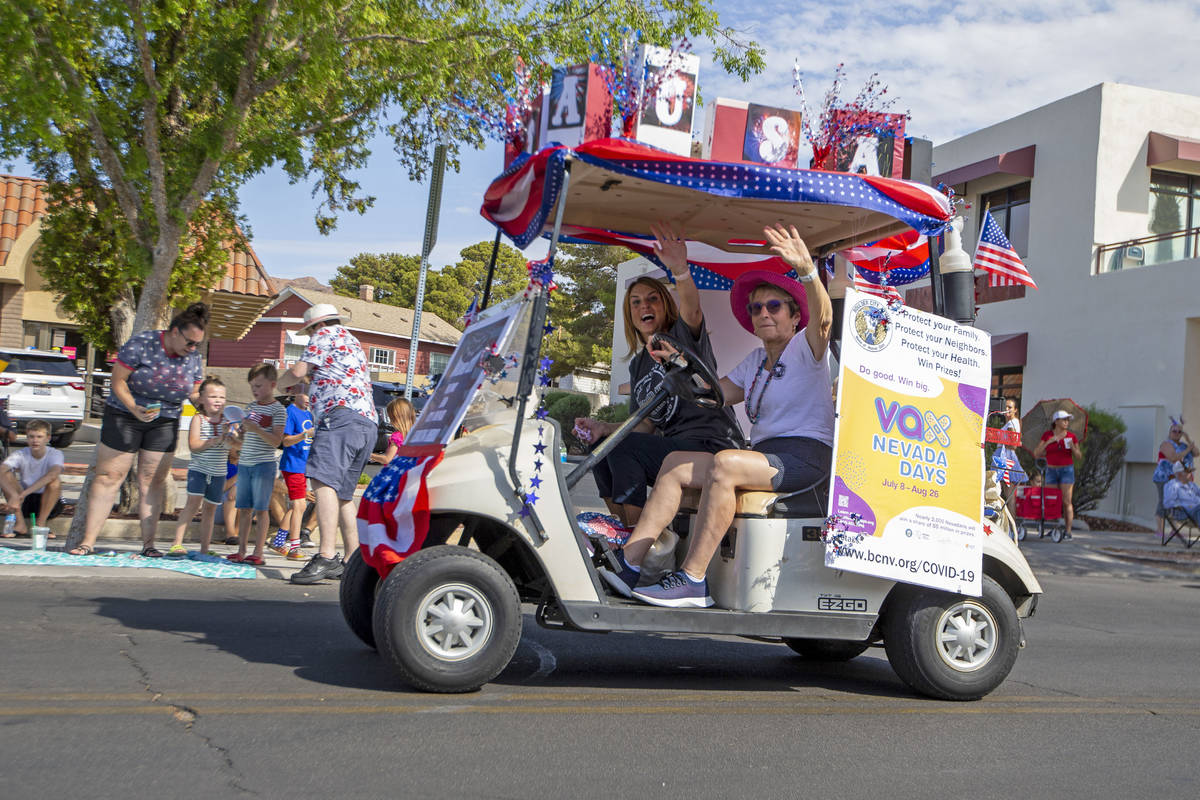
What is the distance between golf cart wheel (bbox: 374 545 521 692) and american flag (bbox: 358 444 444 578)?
15cm

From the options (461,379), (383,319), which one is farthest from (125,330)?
(383,319)

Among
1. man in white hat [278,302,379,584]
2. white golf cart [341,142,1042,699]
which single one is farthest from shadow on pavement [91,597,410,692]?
man in white hat [278,302,379,584]

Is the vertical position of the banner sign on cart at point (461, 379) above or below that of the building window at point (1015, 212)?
below

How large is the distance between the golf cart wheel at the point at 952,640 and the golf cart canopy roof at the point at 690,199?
1830mm

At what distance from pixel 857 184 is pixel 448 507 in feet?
7.90

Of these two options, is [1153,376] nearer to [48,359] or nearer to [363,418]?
[363,418]

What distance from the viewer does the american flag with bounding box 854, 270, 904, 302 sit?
5.51 m

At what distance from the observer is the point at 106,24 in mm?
8953

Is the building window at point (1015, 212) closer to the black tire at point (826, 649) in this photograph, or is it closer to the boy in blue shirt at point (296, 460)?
the boy in blue shirt at point (296, 460)

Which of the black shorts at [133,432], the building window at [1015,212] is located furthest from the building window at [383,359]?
the black shorts at [133,432]

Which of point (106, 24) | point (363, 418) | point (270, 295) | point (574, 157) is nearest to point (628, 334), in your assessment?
point (574, 157)

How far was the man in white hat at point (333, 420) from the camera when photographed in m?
7.52

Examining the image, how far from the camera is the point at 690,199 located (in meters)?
5.83

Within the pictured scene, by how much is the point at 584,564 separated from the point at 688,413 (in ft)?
4.49
